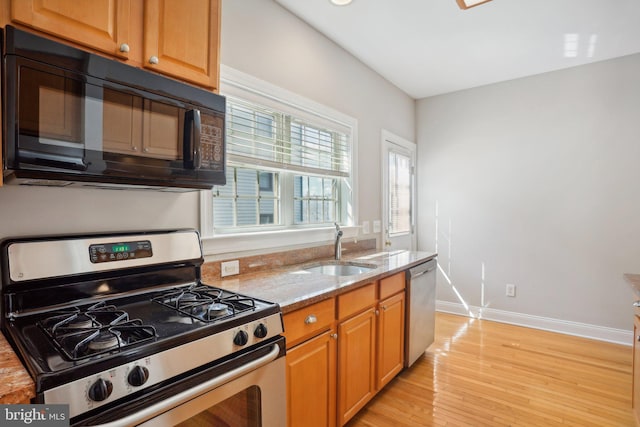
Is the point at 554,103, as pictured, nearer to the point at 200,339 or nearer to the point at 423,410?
the point at 423,410

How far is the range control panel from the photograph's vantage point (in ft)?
4.23

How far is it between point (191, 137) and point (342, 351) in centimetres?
129

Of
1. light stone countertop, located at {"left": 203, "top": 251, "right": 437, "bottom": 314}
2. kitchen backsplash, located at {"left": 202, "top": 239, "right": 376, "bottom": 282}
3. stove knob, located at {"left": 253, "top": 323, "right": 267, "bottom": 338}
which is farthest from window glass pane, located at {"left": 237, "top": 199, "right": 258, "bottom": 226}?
stove knob, located at {"left": 253, "top": 323, "right": 267, "bottom": 338}

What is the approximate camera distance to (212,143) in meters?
1.43

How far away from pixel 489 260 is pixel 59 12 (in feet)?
13.2

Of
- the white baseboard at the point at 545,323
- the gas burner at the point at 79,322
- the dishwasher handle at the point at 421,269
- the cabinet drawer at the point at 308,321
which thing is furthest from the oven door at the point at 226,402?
the white baseboard at the point at 545,323

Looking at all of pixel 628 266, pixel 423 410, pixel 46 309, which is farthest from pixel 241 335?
pixel 628 266

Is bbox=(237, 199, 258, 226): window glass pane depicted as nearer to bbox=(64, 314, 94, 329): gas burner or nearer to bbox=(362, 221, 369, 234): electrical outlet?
bbox=(64, 314, 94, 329): gas burner

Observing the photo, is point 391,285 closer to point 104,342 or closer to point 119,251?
point 119,251

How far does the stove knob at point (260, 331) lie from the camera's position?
1.19 meters

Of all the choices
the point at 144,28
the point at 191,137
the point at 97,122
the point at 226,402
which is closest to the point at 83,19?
the point at 144,28

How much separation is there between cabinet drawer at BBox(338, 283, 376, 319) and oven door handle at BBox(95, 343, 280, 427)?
580mm

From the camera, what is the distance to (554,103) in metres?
3.40

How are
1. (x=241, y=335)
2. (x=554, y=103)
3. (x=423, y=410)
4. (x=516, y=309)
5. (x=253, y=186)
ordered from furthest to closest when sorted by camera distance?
(x=516, y=309) < (x=554, y=103) < (x=253, y=186) < (x=423, y=410) < (x=241, y=335)
